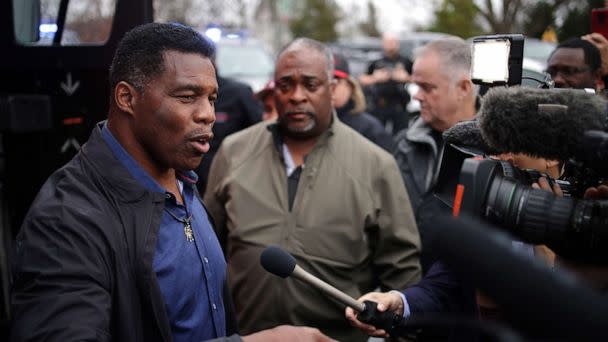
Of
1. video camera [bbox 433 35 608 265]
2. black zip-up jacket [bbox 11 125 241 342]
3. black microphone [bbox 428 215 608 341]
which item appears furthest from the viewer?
black zip-up jacket [bbox 11 125 241 342]

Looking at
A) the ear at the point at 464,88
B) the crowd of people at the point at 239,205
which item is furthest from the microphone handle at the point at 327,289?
the ear at the point at 464,88

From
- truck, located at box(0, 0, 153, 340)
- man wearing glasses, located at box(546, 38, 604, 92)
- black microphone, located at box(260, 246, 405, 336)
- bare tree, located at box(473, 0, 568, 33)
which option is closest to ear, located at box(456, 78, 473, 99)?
man wearing glasses, located at box(546, 38, 604, 92)

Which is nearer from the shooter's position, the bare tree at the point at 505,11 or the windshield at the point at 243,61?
the windshield at the point at 243,61

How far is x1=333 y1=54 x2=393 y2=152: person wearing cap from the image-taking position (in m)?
5.38

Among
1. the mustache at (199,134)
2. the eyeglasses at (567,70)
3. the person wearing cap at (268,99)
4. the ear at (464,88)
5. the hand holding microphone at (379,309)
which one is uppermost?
the eyeglasses at (567,70)

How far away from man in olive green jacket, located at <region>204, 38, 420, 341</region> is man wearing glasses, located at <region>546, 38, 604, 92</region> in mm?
1207

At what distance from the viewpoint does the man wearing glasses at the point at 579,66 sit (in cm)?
407

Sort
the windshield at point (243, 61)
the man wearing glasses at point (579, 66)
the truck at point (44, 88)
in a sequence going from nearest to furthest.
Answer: the truck at point (44, 88), the man wearing glasses at point (579, 66), the windshield at point (243, 61)

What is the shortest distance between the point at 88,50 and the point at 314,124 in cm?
131

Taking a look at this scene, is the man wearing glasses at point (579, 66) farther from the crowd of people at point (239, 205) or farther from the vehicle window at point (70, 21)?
the vehicle window at point (70, 21)

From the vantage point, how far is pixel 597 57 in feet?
13.5

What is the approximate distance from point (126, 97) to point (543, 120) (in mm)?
1216

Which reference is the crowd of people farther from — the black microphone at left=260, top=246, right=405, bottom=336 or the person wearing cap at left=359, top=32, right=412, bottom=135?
the person wearing cap at left=359, top=32, right=412, bottom=135

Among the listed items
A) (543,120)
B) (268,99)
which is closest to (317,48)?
(268,99)
